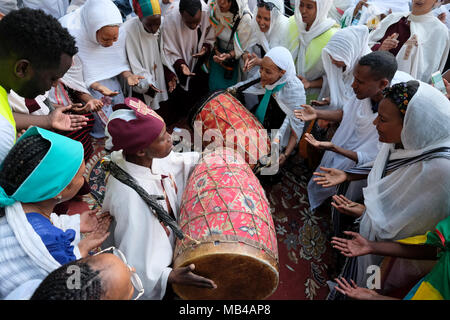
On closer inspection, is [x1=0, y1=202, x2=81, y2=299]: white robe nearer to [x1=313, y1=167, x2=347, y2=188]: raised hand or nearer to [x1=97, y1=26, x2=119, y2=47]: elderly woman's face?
[x1=313, y1=167, x2=347, y2=188]: raised hand

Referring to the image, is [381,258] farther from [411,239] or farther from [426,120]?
[426,120]

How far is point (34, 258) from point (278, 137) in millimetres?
2559

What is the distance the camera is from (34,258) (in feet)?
4.84

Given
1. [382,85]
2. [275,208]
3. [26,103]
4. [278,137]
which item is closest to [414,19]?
[382,85]

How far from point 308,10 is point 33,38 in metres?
3.14

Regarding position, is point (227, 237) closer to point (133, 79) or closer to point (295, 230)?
point (295, 230)

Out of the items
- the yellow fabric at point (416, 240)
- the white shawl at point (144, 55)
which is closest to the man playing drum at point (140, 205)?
the yellow fabric at point (416, 240)

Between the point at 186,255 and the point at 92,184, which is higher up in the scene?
the point at 186,255

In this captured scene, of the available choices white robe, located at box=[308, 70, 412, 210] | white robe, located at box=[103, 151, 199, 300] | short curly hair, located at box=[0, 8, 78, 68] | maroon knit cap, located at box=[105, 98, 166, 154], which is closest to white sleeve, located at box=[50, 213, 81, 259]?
white robe, located at box=[103, 151, 199, 300]

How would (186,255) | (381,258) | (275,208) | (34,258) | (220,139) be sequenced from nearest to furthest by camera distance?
1. (34,258)
2. (186,255)
3. (381,258)
4. (220,139)
5. (275,208)

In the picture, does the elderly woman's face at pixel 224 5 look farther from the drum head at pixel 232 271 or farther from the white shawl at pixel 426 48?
the drum head at pixel 232 271

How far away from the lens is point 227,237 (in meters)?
1.94

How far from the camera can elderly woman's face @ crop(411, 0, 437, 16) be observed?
3990 mm

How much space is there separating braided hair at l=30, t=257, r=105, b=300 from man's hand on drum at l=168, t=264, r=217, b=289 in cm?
74
